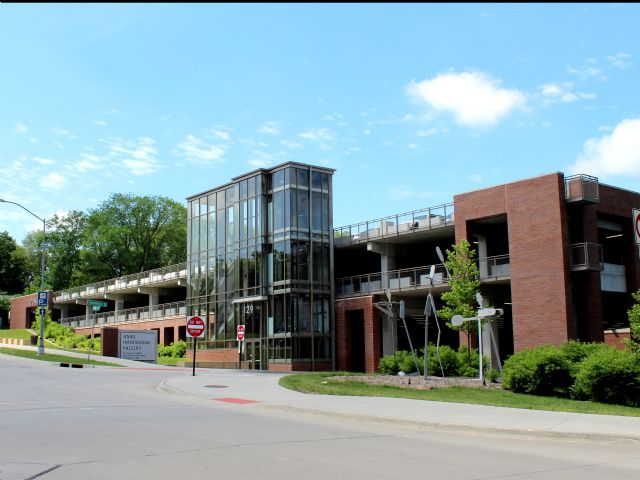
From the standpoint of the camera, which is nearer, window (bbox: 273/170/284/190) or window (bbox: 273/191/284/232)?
window (bbox: 273/191/284/232)

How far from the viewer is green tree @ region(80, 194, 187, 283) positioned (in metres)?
92.3

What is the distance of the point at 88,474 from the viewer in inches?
334

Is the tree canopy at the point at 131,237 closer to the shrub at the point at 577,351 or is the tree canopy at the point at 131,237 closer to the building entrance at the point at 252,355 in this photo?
the building entrance at the point at 252,355

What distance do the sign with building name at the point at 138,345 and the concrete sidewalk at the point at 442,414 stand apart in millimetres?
22366

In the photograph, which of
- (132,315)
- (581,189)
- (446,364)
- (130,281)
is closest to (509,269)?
(581,189)

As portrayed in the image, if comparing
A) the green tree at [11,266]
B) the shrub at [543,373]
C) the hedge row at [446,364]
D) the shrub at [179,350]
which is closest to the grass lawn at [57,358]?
the shrub at [179,350]

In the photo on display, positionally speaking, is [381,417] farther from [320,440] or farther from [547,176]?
[547,176]

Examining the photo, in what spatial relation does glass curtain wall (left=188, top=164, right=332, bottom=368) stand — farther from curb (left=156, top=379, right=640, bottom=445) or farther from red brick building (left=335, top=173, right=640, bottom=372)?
curb (left=156, top=379, right=640, bottom=445)

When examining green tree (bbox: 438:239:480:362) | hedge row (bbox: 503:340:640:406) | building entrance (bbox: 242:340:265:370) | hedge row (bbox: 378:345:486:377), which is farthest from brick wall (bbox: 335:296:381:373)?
hedge row (bbox: 503:340:640:406)

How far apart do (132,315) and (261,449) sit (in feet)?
210

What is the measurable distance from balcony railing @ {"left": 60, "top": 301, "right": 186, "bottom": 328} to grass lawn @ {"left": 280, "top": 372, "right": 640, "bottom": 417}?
4036cm

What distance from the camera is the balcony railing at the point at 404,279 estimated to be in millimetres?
38125

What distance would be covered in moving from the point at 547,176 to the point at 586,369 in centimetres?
1689

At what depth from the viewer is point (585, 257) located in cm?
3406
